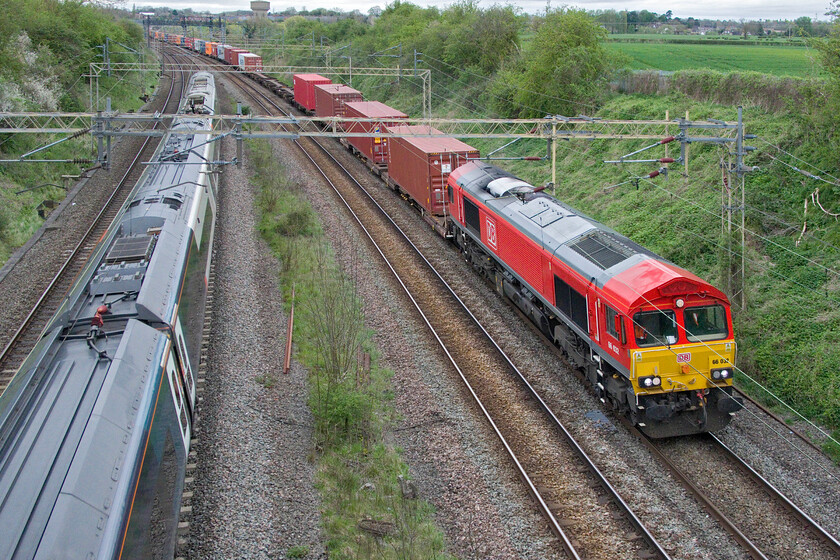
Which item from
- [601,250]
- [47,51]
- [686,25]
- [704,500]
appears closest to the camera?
[704,500]

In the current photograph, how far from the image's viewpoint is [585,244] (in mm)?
15711

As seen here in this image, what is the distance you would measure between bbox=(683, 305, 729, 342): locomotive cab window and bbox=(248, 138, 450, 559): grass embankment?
19.0ft

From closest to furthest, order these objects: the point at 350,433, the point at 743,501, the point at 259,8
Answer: the point at 743,501 → the point at 350,433 → the point at 259,8

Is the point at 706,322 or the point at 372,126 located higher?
the point at 372,126

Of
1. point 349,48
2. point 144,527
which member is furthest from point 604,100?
point 349,48

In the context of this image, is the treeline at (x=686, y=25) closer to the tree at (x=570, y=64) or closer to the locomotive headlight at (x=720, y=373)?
the tree at (x=570, y=64)

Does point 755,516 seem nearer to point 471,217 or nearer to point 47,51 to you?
point 471,217

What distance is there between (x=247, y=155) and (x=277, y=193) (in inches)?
400

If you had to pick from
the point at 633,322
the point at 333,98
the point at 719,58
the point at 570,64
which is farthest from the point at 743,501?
the point at 719,58

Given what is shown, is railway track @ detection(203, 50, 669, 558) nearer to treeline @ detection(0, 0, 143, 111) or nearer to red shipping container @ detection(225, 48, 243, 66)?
treeline @ detection(0, 0, 143, 111)

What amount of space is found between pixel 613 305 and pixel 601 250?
2.00m

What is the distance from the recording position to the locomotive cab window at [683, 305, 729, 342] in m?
13.2

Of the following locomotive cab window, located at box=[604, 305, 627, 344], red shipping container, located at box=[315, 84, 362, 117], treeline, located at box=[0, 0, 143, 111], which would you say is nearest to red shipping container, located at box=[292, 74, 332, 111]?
red shipping container, located at box=[315, 84, 362, 117]

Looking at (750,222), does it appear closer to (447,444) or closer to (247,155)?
(447,444)
